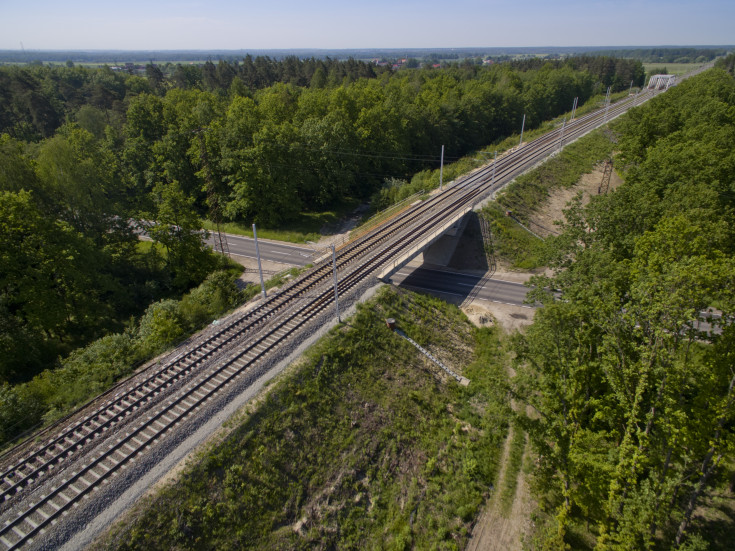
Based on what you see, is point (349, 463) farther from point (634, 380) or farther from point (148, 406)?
point (634, 380)

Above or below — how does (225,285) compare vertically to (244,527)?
above

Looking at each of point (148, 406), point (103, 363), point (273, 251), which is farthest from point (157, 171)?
point (148, 406)

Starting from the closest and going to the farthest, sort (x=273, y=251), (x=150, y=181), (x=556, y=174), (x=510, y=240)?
(x=510, y=240) < (x=273, y=251) < (x=150, y=181) < (x=556, y=174)

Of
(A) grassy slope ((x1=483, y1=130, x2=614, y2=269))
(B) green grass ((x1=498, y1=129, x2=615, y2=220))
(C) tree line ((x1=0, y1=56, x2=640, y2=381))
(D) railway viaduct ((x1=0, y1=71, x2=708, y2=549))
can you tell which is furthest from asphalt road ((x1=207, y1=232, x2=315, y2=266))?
(B) green grass ((x1=498, y1=129, x2=615, y2=220))

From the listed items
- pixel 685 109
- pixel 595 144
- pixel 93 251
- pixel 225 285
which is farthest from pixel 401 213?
pixel 595 144

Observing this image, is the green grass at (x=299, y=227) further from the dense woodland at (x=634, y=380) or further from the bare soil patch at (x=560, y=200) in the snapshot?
the dense woodland at (x=634, y=380)

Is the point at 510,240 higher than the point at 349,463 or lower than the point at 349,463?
higher

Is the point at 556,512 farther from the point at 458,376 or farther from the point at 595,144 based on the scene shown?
the point at 595,144
